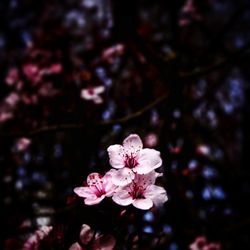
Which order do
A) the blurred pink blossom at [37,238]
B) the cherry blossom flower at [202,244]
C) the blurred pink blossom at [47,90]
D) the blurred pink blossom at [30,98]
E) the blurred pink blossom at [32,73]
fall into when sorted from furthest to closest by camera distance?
1. the blurred pink blossom at [32,73]
2. the blurred pink blossom at [30,98]
3. the blurred pink blossom at [47,90]
4. the cherry blossom flower at [202,244]
5. the blurred pink blossom at [37,238]

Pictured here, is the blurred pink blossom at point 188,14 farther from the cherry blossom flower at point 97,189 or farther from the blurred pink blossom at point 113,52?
the cherry blossom flower at point 97,189

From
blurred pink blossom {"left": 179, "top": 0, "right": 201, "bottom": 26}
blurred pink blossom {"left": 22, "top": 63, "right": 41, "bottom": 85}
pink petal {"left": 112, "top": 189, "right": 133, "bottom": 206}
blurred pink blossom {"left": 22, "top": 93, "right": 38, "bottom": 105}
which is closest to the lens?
pink petal {"left": 112, "top": 189, "right": 133, "bottom": 206}

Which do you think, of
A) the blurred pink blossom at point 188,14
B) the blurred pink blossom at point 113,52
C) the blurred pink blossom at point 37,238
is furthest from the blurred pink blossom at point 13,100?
the blurred pink blossom at point 37,238

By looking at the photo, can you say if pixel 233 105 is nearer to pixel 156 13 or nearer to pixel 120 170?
pixel 156 13

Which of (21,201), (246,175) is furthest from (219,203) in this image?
(21,201)

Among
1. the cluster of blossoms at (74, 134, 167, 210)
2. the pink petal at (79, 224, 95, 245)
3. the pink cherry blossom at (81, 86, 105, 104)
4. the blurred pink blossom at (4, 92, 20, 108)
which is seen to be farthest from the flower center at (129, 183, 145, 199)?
the blurred pink blossom at (4, 92, 20, 108)

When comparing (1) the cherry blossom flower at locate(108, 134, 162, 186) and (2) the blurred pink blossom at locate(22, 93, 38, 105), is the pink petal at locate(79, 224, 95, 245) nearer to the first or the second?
(1) the cherry blossom flower at locate(108, 134, 162, 186)

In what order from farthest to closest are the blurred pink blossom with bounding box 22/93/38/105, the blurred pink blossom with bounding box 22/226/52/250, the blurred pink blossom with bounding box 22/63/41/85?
the blurred pink blossom with bounding box 22/63/41/85 → the blurred pink blossom with bounding box 22/93/38/105 → the blurred pink blossom with bounding box 22/226/52/250

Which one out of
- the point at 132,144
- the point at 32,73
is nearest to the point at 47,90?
the point at 32,73
